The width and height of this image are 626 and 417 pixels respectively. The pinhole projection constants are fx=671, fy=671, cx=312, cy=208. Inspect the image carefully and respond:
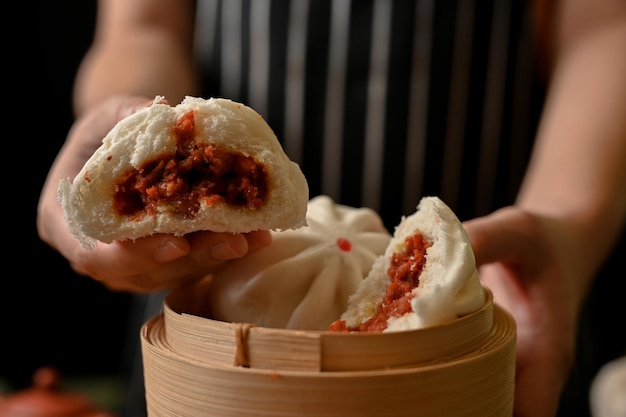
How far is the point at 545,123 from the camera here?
6.96 feet

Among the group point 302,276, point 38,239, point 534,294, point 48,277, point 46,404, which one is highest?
point 302,276

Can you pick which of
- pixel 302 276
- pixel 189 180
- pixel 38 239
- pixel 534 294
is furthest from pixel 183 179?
pixel 38 239

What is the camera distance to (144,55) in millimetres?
2275

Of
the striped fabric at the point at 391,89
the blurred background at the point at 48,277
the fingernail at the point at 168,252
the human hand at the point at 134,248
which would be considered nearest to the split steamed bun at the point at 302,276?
the human hand at the point at 134,248

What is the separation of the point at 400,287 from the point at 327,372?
0.28 metres

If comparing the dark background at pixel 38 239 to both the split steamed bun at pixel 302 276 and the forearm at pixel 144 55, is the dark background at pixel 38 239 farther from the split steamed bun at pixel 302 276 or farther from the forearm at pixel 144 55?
the split steamed bun at pixel 302 276

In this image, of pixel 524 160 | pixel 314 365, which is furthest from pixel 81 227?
pixel 524 160

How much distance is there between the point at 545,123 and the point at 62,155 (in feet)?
4.73

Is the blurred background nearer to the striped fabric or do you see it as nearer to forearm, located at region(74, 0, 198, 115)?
forearm, located at region(74, 0, 198, 115)

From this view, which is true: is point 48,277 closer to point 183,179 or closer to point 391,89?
point 391,89

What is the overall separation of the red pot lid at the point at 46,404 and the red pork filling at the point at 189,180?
1100 millimetres

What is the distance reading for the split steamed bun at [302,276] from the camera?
4.02 feet

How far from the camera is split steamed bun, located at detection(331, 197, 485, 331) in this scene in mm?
1002

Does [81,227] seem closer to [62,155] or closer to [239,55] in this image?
[62,155]
